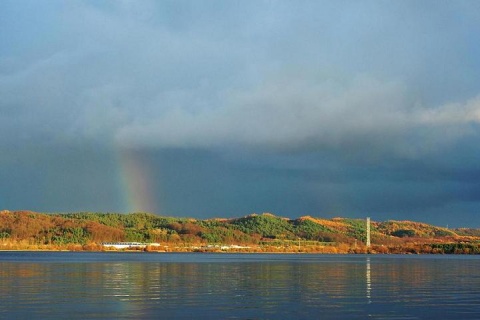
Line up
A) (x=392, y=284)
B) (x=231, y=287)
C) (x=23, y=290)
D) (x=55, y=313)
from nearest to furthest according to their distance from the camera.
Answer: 1. (x=55, y=313)
2. (x=23, y=290)
3. (x=231, y=287)
4. (x=392, y=284)

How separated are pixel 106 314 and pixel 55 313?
254 cm

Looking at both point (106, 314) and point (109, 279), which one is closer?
point (106, 314)

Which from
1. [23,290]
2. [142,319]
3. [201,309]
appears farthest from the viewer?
[23,290]

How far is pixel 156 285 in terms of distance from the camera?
51.4 meters

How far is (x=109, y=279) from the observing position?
192ft

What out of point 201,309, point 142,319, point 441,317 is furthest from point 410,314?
point 142,319

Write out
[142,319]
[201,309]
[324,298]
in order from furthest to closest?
[324,298], [201,309], [142,319]

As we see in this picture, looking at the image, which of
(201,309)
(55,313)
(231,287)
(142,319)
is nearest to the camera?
(142,319)

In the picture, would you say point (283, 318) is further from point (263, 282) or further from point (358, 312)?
point (263, 282)

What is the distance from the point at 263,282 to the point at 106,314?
2553 cm

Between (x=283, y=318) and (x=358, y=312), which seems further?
(x=358, y=312)

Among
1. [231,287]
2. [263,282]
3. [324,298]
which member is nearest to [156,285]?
[231,287]

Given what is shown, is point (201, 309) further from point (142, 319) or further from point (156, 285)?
point (156, 285)

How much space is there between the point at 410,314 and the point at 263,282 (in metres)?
23.4
